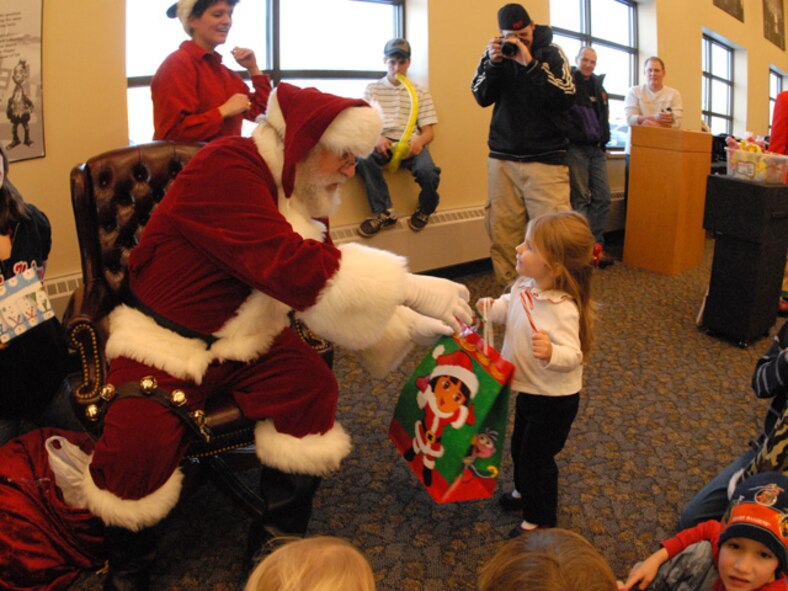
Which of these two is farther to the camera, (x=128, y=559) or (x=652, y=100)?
(x=652, y=100)

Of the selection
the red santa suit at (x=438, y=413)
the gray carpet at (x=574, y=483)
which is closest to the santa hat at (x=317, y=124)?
the red santa suit at (x=438, y=413)

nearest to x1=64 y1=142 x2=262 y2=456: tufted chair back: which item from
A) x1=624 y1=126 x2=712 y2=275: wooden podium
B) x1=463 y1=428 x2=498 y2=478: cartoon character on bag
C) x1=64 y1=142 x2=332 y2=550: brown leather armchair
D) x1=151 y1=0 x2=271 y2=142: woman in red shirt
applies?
x1=64 y1=142 x2=332 y2=550: brown leather armchair

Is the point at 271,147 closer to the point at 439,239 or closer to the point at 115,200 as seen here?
the point at 115,200

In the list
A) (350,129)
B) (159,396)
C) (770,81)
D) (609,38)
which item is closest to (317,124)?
(350,129)

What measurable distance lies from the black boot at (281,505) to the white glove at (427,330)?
1.55 feet

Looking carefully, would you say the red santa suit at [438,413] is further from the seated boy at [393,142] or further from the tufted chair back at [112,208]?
the seated boy at [393,142]

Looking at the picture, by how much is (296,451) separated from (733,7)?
9365mm

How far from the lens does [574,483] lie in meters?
2.37

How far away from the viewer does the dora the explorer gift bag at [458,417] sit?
1.81m

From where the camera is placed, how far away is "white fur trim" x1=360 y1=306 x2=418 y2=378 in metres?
2.02

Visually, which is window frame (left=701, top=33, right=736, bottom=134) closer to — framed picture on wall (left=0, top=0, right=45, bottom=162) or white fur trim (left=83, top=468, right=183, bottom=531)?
framed picture on wall (left=0, top=0, right=45, bottom=162)

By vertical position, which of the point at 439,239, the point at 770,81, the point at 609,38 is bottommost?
the point at 439,239

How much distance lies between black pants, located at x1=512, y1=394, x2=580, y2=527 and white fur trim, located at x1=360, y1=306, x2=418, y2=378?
36 centimetres

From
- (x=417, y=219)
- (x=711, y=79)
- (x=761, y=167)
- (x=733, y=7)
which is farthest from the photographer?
(x=711, y=79)
